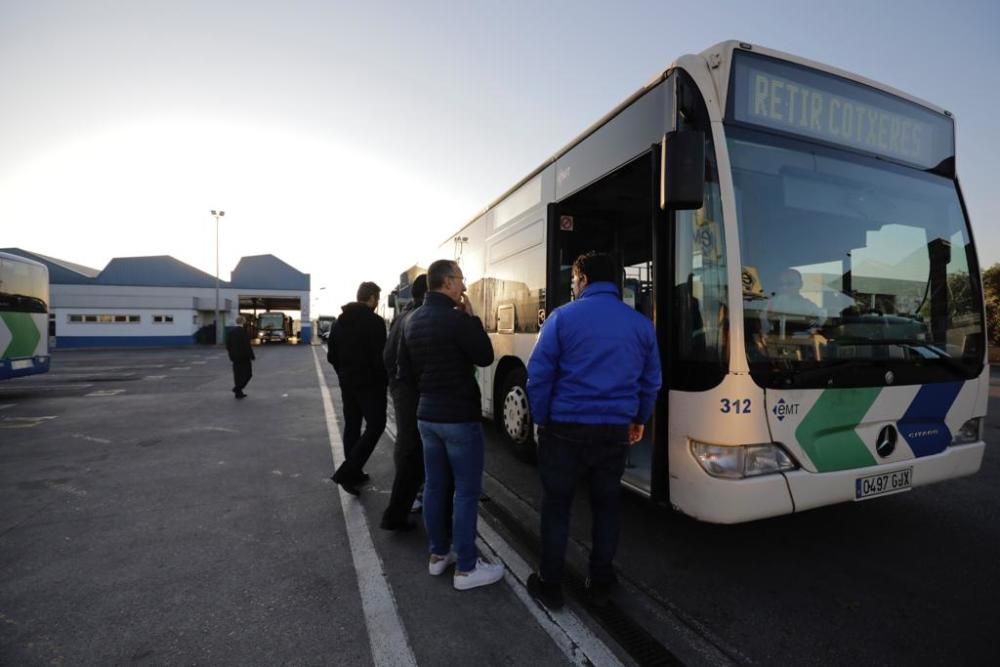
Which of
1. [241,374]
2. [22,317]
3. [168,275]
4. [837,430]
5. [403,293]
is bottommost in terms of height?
[241,374]

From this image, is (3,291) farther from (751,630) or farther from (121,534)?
(751,630)

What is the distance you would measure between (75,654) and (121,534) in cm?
159

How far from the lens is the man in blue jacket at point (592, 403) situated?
2.49 m

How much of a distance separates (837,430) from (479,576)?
2.38 metres

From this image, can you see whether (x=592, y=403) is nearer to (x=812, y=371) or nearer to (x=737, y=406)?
(x=737, y=406)

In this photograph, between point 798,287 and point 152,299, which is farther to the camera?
point 152,299

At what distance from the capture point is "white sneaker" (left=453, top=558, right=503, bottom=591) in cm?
279

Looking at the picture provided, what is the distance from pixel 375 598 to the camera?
271 centimetres

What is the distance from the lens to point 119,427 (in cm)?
746

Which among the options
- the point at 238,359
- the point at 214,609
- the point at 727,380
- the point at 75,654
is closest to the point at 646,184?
the point at 727,380

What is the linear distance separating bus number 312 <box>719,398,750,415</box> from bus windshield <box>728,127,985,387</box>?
6.6 inches

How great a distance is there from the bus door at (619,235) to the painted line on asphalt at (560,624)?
3.16 ft

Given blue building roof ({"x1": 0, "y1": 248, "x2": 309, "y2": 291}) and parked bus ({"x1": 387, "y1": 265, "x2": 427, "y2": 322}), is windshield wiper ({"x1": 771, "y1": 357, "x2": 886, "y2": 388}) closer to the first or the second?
parked bus ({"x1": 387, "y1": 265, "x2": 427, "y2": 322})

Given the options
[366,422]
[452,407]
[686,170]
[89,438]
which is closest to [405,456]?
[452,407]
